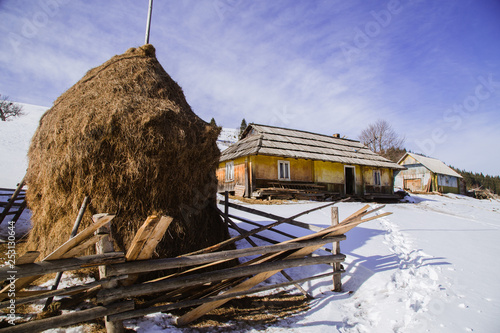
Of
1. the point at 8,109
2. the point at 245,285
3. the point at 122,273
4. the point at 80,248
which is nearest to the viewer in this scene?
the point at 80,248

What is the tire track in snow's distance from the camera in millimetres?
3455

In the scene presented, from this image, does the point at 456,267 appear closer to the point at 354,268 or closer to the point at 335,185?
the point at 354,268

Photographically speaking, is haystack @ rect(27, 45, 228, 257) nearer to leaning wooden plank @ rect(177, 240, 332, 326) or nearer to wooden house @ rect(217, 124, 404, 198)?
leaning wooden plank @ rect(177, 240, 332, 326)

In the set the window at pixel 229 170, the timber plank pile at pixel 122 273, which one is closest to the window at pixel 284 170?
the window at pixel 229 170

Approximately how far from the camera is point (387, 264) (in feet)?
17.4

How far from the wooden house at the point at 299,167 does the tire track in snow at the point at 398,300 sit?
387 inches

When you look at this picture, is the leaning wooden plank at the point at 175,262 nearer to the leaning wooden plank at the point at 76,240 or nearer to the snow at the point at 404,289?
the leaning wooden plank at the point at 76,240

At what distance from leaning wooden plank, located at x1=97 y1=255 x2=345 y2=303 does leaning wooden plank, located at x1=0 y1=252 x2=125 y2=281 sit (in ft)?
1.31

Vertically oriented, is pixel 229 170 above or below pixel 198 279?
above

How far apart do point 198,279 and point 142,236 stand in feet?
3.68

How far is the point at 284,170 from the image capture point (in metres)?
15.9

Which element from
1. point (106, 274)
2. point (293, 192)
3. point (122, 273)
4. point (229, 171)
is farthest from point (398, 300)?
point (229, 171)

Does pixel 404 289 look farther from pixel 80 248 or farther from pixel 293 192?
pixel 293 192

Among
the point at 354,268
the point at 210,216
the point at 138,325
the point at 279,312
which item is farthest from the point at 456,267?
the point at 138,325
